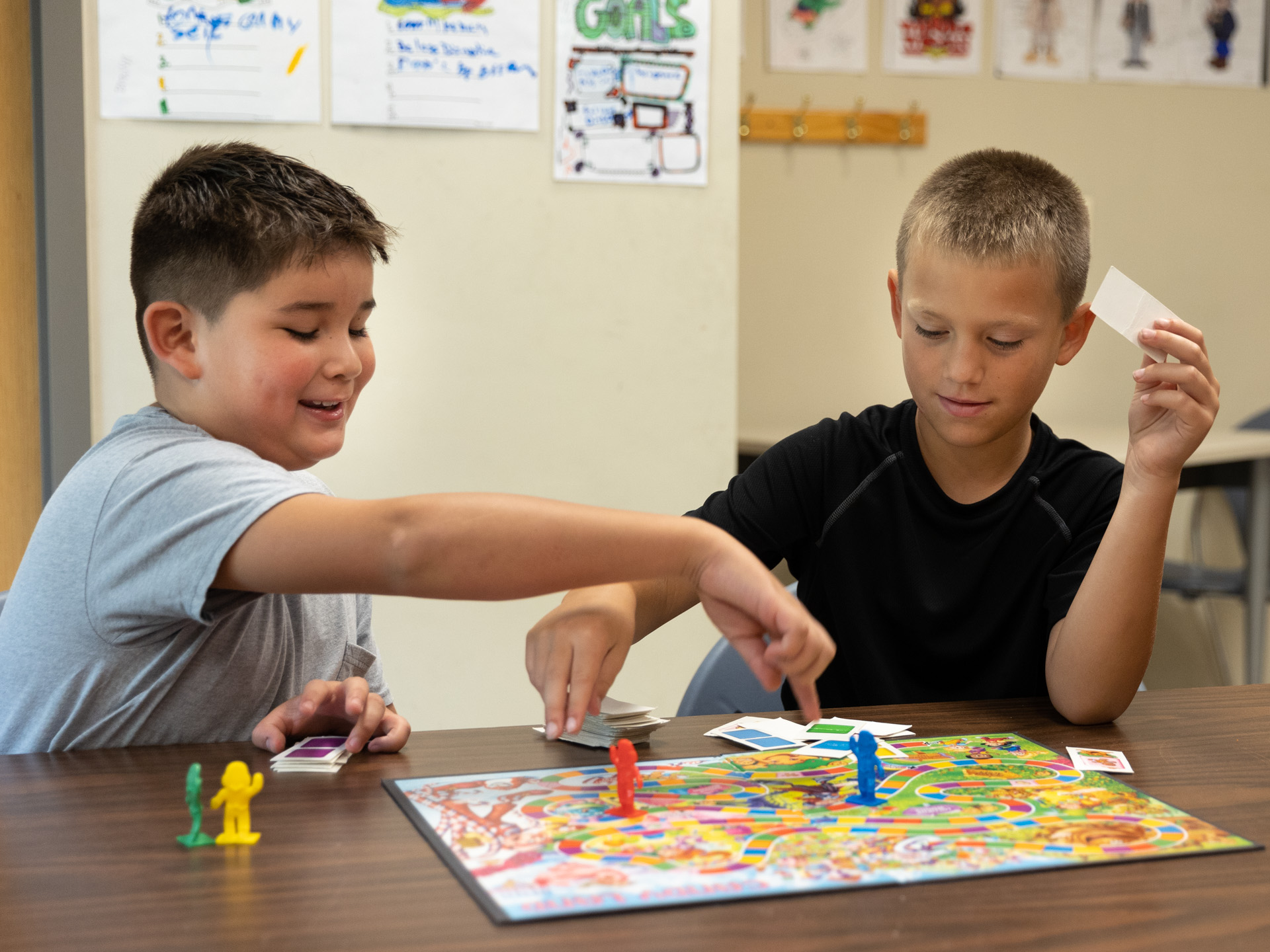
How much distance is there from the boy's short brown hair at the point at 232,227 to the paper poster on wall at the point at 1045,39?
242 cm

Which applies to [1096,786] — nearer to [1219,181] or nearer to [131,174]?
[131,174]

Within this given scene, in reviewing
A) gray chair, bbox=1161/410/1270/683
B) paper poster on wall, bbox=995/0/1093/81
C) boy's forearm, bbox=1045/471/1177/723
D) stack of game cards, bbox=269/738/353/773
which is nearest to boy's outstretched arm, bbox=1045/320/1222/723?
boy's forearm, bbox=1045/471/1177/723

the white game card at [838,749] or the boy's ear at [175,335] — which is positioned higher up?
the boy's ear at [175,335]

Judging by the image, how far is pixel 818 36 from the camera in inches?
114

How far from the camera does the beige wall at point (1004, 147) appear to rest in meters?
2.93

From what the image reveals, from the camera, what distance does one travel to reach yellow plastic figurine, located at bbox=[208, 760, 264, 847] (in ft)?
2.12

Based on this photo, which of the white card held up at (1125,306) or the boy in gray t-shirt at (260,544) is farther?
the white card held up at (1125,306)

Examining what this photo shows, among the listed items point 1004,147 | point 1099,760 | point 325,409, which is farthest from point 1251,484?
point 325,409

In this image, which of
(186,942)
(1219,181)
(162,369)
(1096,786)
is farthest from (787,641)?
(1219,181)

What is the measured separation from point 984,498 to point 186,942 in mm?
933

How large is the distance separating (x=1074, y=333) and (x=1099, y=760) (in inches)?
21.0

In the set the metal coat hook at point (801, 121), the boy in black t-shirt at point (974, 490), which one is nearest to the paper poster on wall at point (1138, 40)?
the metal coat hook at point (801, 121)

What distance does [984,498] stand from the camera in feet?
4.08

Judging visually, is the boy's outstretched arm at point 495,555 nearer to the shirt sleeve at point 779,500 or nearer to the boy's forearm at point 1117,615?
the boy's forearm at point 1117,615
